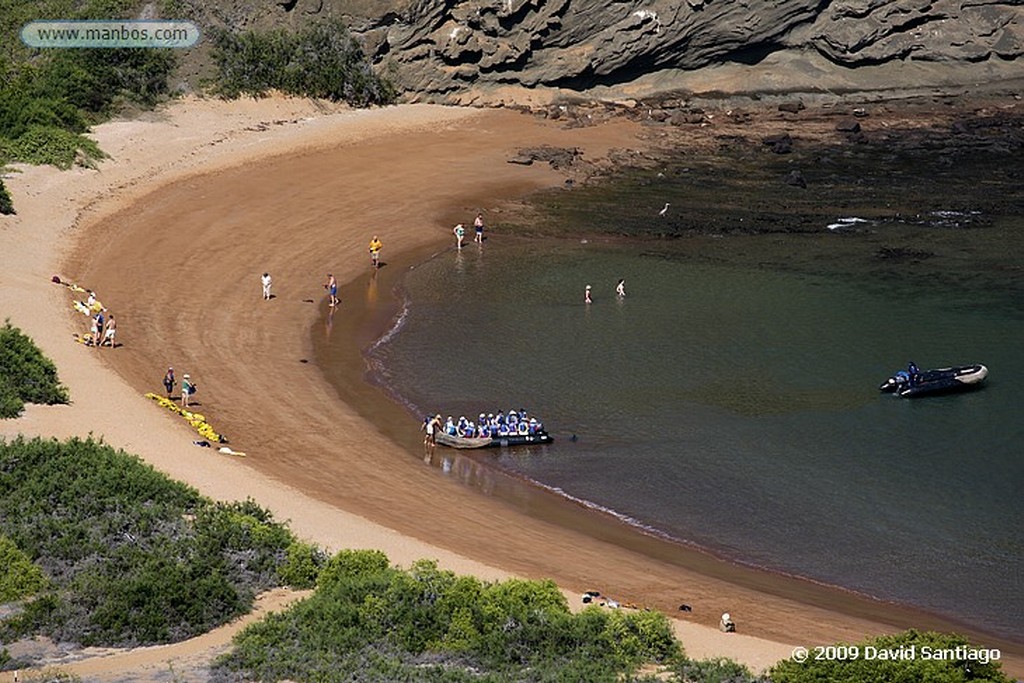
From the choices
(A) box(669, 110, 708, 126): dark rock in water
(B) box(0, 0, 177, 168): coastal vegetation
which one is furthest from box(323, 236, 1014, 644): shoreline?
(A) box(669, 110, 708, 126): dark rock in water

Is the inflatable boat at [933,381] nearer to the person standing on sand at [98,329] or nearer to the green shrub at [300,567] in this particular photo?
the green shrub at [300,567]

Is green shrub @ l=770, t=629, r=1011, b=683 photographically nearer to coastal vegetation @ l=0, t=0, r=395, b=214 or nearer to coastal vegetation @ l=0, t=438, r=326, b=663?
coastal vegetation @ l=0, t=438, r=326, b=663

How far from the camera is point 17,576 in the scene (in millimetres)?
27719

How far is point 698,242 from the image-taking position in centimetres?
5825

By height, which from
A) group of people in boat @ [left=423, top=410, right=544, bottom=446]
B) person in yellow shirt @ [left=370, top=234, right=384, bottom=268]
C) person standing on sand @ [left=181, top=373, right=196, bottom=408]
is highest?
person in yellow shirt @ [left=370, top=234, right=384, bottom=268]

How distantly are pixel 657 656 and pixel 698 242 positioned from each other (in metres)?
33.8

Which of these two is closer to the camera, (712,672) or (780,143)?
(712,672)

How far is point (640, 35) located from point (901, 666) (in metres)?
57.7

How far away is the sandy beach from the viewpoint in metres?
32.5

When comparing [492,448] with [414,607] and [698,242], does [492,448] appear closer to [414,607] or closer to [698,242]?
[414,607]

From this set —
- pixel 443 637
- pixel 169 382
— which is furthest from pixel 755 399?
pixel 443 637

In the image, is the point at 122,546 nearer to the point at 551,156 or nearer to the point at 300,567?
the point at 300,567

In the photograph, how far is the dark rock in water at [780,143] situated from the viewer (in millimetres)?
70500

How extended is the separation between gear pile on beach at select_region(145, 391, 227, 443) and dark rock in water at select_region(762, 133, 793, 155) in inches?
1519
